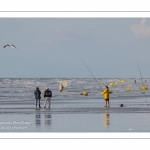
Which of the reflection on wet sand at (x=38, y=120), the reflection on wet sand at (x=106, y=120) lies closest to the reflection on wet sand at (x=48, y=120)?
the reflection on wet sand at (x=38, y=120)

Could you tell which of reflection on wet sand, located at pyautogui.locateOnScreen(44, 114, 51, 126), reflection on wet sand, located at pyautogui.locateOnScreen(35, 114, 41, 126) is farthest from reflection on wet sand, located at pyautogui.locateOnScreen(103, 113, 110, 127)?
reflection on wet sand, located at pyautogui.locateOnScreen(35, 114, 41, 126)

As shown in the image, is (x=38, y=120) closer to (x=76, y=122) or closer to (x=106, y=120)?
(x=76, y=122)

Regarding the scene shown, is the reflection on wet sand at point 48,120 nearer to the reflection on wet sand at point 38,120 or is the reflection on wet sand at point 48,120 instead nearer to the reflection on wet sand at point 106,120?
the reflection on wet sand at point 38,120

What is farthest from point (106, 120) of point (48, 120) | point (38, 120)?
point (38, 120)

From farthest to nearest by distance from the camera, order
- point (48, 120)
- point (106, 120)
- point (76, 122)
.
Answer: point (48, 120)
point (106, 120)
point (76, 122)

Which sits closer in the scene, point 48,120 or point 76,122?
point 76,122

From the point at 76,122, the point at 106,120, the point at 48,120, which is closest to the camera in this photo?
the point at 76,122

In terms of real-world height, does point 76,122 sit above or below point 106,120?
below

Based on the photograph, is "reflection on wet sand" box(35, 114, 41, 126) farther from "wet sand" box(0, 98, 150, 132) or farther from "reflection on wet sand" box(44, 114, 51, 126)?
"reflection on wet sand" box(44, 114, 51, 126)
